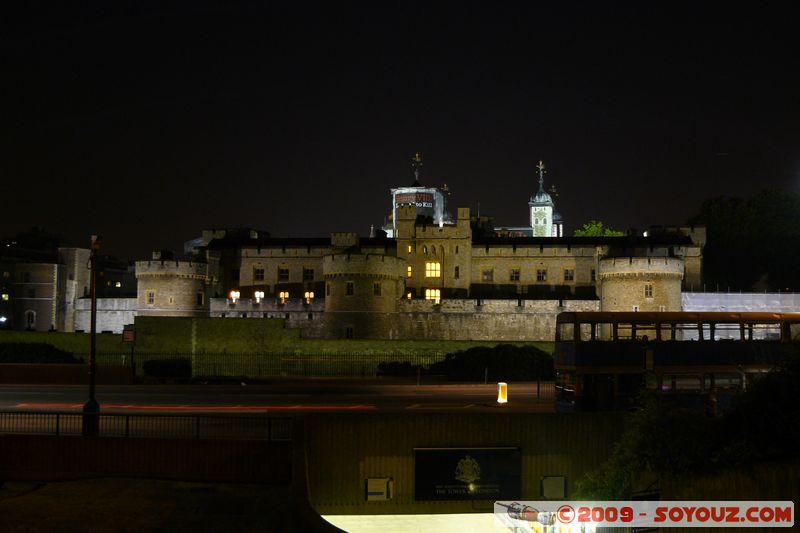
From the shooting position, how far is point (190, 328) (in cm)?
4944

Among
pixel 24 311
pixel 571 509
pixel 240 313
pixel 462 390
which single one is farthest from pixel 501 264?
pixel 571 509

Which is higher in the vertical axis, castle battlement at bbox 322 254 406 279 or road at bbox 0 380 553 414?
castle battlement at bbox 322 254 406 279

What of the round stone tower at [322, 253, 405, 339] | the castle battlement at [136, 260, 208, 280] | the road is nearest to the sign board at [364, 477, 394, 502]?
the road

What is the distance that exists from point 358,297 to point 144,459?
33105 millimetres

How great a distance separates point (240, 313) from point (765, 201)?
142 feet

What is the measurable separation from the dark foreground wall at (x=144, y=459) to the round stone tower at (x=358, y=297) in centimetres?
3249

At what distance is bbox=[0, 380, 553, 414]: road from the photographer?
89.4ft

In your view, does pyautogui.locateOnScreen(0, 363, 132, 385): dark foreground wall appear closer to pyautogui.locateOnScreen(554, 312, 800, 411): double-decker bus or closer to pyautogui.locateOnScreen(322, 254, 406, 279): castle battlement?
pyautogui.locateOnScreen(322, 254, 406, 279): castle battlement

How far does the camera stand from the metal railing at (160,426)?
2097 cm

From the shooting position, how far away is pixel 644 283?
5256 centimetres

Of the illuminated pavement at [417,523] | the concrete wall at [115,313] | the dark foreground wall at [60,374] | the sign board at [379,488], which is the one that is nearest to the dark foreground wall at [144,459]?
the illuminated pavement at [417,523]

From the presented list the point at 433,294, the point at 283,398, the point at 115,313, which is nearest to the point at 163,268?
the point at 115,313

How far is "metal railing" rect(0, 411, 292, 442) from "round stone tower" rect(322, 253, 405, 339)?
100 ft

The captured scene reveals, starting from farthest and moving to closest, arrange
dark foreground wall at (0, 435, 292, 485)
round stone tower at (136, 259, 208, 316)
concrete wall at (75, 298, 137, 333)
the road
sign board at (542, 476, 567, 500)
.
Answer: concrete wall at (75, 298, 137, 333) < round stone tower at (136, 259, 208, 316) < the road < sign board at (542, 476, 567, 500) < dark foreground wall at (0, 435, 292, 485)
